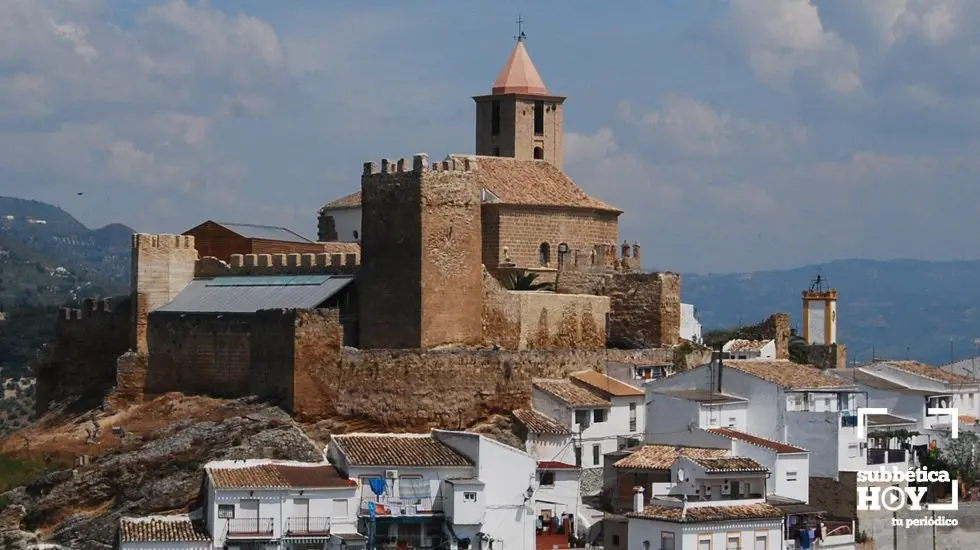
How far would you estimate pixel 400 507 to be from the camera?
38469 millimetres

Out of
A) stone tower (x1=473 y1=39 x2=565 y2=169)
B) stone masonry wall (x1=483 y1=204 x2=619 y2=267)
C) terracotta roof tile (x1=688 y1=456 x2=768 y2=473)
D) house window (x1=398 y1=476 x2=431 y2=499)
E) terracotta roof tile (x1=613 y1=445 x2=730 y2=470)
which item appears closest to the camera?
house window (x1=398 y1=476 x2=431 y2=499)

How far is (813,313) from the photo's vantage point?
57.9 metres

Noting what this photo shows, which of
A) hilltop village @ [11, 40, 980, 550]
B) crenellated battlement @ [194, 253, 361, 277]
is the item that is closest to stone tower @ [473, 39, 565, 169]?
hilltop village @ [11, 40, 980, 550]

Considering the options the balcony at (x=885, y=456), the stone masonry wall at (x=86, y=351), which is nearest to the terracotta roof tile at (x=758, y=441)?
the balcony at (x=885, y=456)

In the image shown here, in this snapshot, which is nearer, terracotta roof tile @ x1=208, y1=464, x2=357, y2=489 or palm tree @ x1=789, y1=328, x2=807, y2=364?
terracotta roof tile @ x1=208, y1=464, x2=357, y2=489

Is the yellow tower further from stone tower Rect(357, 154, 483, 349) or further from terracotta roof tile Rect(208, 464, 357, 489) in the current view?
terracotta roof tile Rect(208, 464, 357, 489)

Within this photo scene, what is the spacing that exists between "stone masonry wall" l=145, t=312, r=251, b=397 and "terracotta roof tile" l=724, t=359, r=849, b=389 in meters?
11.9

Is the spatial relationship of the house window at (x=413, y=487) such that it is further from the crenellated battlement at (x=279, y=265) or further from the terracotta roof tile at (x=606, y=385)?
the crenellated battlement at (x=279, y=265)

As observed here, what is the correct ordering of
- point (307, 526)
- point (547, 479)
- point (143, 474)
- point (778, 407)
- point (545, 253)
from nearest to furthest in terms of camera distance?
point (307, 526)
point (143, 474)
point (547, 479)
point (778, 407)
point (545, 253)

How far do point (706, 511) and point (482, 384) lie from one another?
23.3 ft

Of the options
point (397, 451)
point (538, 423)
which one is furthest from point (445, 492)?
point (538, 423)

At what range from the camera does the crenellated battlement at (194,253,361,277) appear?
46.6m
